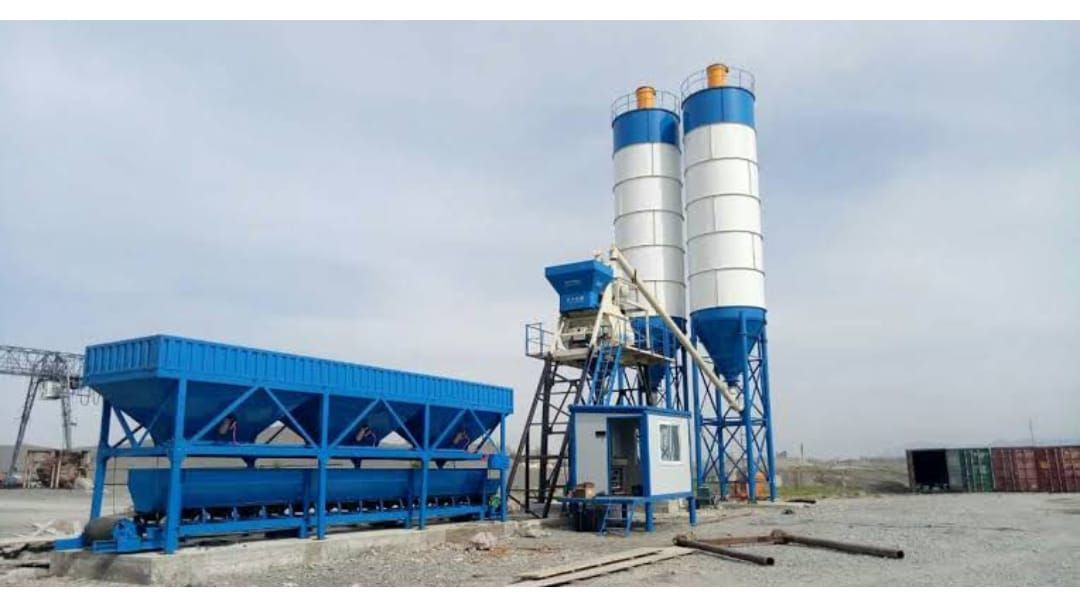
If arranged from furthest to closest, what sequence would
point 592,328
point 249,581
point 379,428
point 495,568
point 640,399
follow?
point 640,399 < point 592,328 < point 379,428 < point 495,568 < point 249,581

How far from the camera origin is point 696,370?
1272 inches

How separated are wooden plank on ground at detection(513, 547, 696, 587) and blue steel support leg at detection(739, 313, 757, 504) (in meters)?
17.0

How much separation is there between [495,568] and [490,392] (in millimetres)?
8339

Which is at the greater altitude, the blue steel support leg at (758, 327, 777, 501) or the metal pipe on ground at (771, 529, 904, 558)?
the blue steel support leg at (758, 327, 777, 501)

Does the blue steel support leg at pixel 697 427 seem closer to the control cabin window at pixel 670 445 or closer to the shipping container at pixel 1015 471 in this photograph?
the control cabin window at pixel 670 445

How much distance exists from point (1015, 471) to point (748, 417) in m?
21.3

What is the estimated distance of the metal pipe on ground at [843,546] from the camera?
14677mm

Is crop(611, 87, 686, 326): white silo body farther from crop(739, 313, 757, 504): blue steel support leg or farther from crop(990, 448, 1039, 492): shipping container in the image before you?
crop(990, 448, 1039, 492): shipping container

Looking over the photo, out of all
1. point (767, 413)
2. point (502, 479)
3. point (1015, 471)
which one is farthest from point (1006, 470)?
point (502, 479)

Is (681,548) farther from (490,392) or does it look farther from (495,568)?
(490,392)

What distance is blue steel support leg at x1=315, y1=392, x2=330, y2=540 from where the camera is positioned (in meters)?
16.3

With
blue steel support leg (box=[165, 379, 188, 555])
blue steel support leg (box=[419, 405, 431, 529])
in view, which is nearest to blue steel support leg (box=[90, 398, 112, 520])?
blue steel support leg (box=[165, 379, 188, 555])

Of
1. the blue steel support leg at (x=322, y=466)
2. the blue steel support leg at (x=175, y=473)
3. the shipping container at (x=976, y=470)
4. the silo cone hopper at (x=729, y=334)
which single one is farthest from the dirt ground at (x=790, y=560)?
the shipping container at (x=976, y=470)

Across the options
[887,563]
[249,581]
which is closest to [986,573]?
[887,563]
